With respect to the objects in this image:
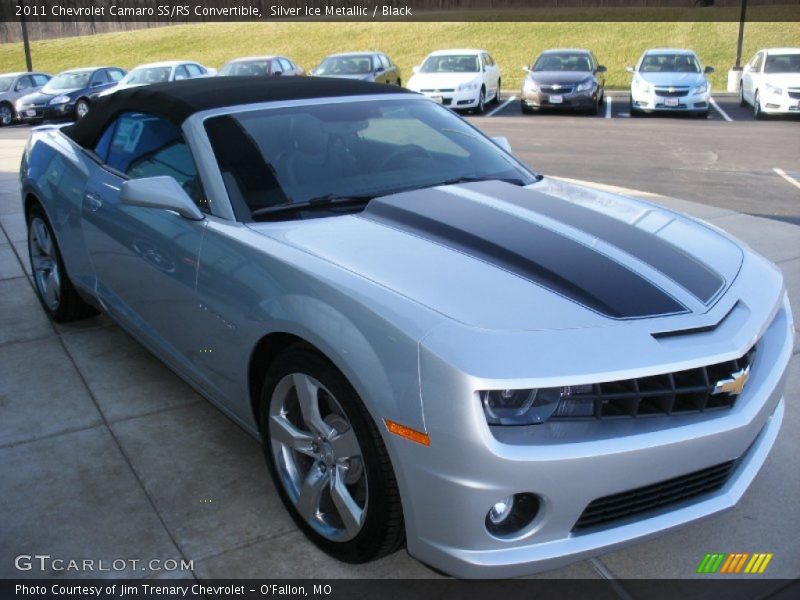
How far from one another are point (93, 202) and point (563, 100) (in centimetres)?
1517

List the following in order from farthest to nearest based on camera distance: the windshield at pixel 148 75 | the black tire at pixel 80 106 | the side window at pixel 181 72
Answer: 1. the black tire at pixel 80 106
2. the side window at pixel 181 72
3. the windshield at pixel 148 75

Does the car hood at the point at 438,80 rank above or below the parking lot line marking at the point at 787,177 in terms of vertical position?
above

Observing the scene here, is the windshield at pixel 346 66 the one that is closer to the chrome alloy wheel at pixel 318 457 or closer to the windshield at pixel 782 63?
the windshield at pixel 782 63

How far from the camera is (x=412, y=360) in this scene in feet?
7.24

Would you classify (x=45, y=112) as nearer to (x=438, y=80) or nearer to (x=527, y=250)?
(x=438, y=80)

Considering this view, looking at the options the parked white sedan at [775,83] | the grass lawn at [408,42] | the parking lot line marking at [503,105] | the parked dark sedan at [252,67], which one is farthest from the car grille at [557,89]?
the grass lawn at [408,42]

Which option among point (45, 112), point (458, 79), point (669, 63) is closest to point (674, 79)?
point (669, 63)

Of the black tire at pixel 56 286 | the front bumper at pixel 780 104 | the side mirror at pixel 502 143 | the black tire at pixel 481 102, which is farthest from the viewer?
the black tire at pixel 481 102

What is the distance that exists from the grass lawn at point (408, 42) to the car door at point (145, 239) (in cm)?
2572

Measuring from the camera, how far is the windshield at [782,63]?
17.7m

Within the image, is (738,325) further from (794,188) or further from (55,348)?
(794,188)

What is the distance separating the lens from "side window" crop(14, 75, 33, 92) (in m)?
21.3
